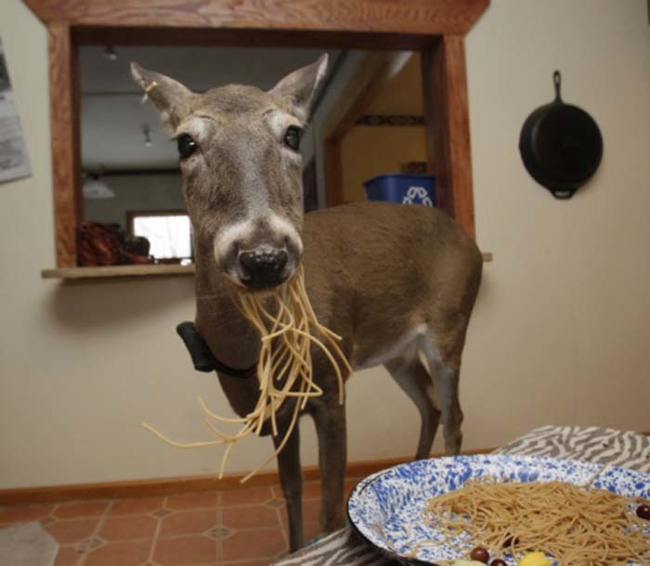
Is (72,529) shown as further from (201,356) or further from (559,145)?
(559,145)

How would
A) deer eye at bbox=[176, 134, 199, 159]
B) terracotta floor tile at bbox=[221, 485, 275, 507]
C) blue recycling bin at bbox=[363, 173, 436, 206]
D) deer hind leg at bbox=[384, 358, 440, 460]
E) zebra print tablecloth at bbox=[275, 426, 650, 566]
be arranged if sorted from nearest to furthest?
deer eye at bbox=[176, 134, 199, 159], zebra print tablecloth at bbox=[275, 426, 650, 566], deer hind leg at bbox=[384, 358, 440, 460], terracotta floor tile at bbox=[221, 485, 275, 507], blue recycling bin at bbox=[363, 173, 436, 206]

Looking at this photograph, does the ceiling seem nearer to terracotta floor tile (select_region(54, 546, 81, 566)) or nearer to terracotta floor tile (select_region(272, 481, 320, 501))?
terracotta floor tile (select_region(272, 481, 320, 501))

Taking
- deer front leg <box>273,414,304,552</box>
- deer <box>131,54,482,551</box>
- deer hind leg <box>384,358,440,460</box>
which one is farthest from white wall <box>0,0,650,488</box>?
deer front leg <box>273,414,304,552</box>

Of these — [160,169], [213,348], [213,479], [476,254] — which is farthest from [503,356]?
[160,169]

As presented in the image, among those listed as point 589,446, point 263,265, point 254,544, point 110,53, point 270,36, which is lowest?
point 254,544

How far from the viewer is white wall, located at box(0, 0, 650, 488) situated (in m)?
2.66

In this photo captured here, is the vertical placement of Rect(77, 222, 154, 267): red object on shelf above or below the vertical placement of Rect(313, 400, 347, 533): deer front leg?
above

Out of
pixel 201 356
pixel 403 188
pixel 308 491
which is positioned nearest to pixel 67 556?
pixel 308 491

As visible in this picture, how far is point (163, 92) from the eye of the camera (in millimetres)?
1242

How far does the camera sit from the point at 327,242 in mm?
1842

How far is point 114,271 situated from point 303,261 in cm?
122

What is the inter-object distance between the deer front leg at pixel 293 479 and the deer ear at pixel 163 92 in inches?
34.8

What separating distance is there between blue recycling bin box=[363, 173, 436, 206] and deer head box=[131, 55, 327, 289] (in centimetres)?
159

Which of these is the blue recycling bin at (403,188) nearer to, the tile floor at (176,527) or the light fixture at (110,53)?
the tile floor at (176,527)
